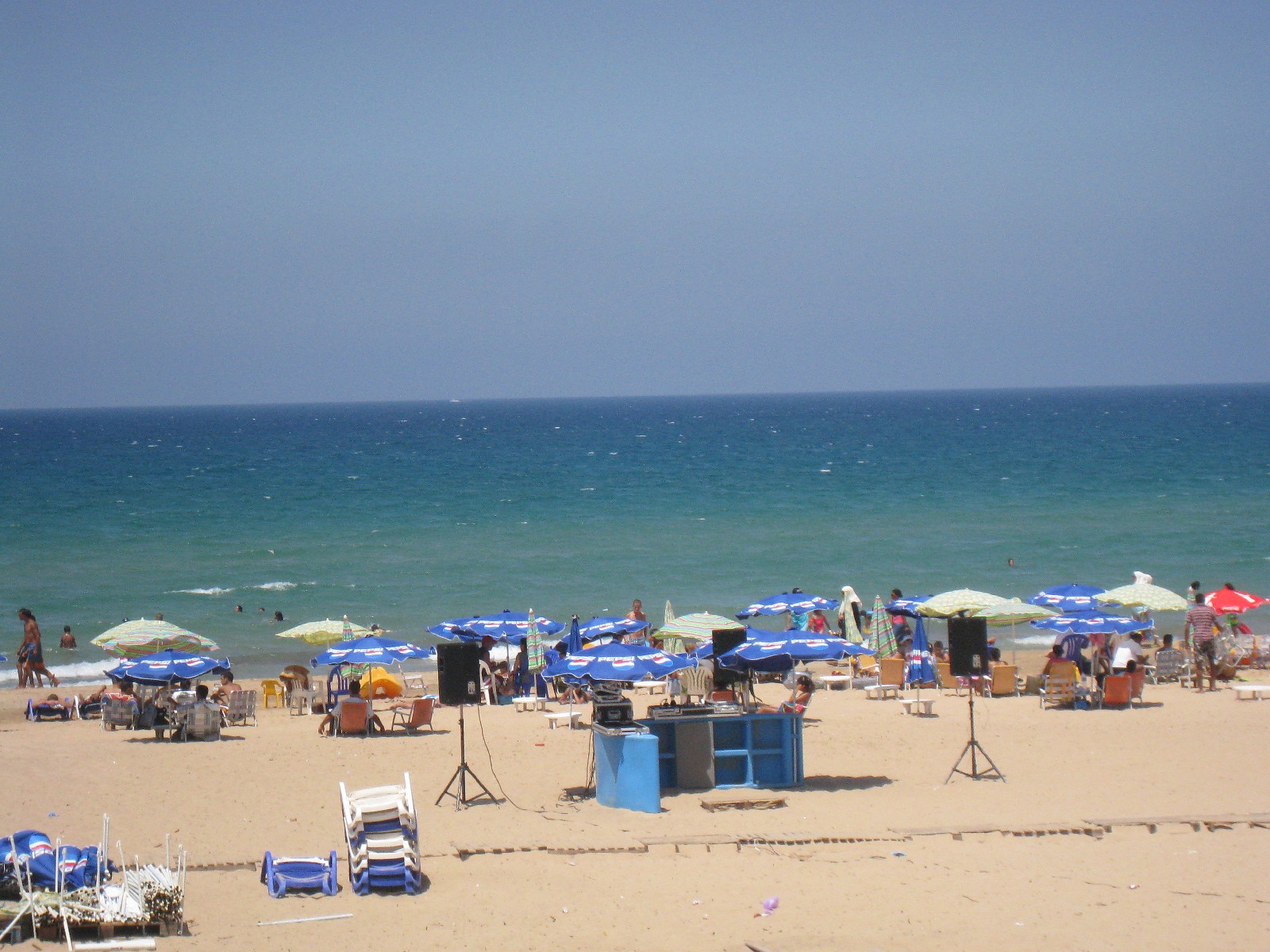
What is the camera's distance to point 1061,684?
55.1 ft

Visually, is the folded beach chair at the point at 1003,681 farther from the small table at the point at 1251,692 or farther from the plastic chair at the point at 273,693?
the plastic chair at the point at 273,693

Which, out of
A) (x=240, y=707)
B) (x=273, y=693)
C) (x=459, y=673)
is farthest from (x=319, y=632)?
(x=459, y=673)

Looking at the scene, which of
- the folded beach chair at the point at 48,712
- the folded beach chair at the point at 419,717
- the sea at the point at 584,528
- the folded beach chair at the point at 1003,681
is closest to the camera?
the folded beach chair at the point at 419,717

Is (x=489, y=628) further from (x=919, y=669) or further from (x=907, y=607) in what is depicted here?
(x=919, y=669)

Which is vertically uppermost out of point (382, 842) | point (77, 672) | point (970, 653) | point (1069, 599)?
point (970, 653)

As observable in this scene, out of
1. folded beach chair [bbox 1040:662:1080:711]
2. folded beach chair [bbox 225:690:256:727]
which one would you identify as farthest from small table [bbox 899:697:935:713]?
folded beach chair [bbox 225:690:256:727]

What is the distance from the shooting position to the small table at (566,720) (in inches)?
→ 630

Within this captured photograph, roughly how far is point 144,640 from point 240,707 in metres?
2.61

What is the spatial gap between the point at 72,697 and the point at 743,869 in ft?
43.2

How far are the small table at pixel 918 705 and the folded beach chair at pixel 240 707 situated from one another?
27.7 ft

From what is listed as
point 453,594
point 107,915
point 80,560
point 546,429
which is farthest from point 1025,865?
point 546,429

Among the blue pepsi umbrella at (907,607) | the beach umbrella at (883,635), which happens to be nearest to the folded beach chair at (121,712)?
the beach umbrella at (883,635)

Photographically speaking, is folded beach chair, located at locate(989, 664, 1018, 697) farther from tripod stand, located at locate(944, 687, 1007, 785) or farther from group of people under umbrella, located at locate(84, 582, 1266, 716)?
tripod stand, located at locate(944, 687, 1007, 785)

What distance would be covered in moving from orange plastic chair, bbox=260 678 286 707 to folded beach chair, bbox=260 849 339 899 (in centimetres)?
1000
